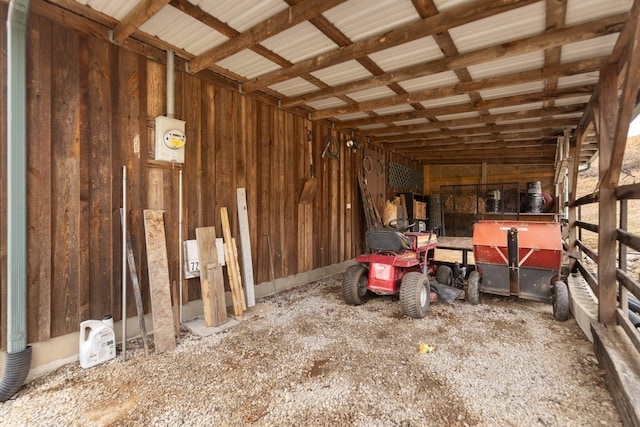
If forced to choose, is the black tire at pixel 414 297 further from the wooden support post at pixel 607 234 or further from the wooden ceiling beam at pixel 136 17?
the wooden ceiling beam at pixel 136 17

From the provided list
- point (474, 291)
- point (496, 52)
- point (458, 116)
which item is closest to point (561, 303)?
point (474, 291)

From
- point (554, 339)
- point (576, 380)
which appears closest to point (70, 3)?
point (576, 380)

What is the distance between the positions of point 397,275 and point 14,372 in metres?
3.53

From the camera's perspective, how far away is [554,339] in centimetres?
282

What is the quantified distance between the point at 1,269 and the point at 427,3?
370 centimetres

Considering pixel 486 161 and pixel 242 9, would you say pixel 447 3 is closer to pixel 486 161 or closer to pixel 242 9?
pixel 242 9

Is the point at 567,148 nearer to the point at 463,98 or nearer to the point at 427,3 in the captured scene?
the point at 463,98

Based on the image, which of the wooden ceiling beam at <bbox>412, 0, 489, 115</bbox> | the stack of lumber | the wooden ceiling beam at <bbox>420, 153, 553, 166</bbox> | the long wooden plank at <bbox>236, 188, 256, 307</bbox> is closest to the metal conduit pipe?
the stack of lumber

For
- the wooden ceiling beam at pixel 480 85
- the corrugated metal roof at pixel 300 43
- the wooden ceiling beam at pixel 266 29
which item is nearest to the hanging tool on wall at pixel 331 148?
the wooden ceiling beam at pixel 480 85

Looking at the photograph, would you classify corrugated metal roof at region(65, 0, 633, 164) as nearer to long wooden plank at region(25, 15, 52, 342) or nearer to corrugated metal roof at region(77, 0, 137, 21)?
corrugated metal roof at region(77, 0, 137, 21)

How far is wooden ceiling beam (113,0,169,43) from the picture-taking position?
2230 mm

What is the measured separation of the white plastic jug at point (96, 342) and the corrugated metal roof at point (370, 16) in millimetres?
3212

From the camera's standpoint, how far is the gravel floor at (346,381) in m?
1.83

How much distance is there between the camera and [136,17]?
2.40 metres
